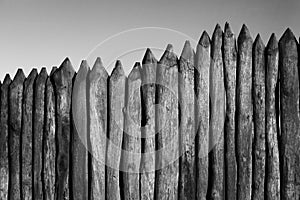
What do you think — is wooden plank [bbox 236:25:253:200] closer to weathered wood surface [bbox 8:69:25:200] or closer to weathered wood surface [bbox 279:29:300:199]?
weathered wood surface [bbox 279:29:300:199]

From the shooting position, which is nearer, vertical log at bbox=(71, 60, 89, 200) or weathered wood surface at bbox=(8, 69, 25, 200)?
vertical log at bbox=(71, 60, 89, 200)

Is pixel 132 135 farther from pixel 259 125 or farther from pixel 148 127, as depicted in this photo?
pixel 259 125

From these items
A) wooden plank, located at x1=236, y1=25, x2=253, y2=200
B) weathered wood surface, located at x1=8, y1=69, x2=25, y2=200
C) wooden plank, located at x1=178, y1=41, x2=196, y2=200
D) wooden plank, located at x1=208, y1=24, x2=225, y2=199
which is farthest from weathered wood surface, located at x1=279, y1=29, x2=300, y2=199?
weathered wood surface, located at x1=8, y1=69, x2=25, y2=200

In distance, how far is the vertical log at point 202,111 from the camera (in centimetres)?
276

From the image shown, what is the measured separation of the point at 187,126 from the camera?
9.13 ft

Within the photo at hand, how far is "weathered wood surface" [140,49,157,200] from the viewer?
9.14 feet

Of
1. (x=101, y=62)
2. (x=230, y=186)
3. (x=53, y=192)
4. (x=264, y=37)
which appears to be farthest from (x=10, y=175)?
(x=264, y=37)

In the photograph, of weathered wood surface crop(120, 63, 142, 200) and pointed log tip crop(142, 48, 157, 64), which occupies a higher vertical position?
pointed log tip crop(142, 48, 157, 64)

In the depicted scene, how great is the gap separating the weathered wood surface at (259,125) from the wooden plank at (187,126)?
0.33 metres

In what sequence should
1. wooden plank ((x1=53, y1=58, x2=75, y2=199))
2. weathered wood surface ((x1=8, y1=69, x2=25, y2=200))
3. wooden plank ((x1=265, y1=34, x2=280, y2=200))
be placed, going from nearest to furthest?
wooden plank ((x1=265, y1=34, x2=280, y2=200))
wooden plank ((x1=53, y1=58, x2=75, y2=199))
weathered wood surface ((x1=8, y1=69, x2=25, y2=200))

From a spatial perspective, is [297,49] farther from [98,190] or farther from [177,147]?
[98,190]

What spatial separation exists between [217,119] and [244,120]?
0.14 metres

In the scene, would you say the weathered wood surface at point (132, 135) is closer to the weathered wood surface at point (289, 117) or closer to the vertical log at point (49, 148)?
the vertical log at point (49, 148)

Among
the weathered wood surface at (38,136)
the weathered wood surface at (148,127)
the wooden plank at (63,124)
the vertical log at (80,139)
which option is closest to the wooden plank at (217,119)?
the weathered wood surface at (148,127)
